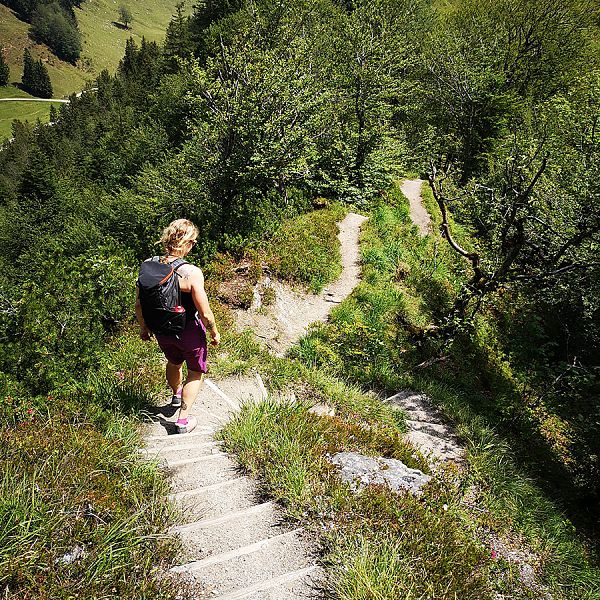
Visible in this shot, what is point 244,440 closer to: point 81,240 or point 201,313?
point 201,313

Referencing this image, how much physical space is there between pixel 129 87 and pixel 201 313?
297 feet

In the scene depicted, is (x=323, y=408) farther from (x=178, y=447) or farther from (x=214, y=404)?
(x=178, y=447)

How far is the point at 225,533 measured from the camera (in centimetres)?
342

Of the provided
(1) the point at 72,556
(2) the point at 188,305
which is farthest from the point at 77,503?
(2) the point at 188,305

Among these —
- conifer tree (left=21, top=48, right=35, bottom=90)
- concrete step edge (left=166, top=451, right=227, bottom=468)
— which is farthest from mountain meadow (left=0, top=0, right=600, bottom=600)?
conifer tree (left=21, top=48, right=35, bottom=90)

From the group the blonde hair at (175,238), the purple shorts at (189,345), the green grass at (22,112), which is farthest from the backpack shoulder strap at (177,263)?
the green grass at (22,112)

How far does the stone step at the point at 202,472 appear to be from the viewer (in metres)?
3.95

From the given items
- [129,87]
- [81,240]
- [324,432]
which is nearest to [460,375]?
[324,432]

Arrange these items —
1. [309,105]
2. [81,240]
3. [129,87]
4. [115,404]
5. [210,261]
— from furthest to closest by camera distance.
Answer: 1. [129,87]
2. [81,240]
3. [309,105]
4. [210,261]
5. [115,404]

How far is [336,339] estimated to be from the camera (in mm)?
9234

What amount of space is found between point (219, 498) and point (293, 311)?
723cm

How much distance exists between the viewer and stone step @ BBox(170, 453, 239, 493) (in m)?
3.95

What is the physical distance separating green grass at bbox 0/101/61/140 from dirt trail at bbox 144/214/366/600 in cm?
14330

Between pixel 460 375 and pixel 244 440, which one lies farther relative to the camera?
pixel 460 375
